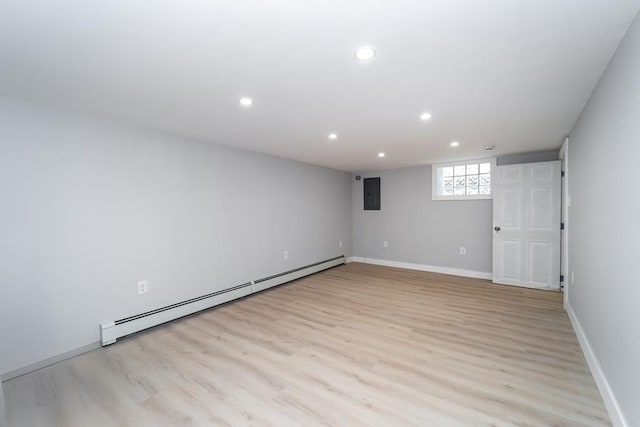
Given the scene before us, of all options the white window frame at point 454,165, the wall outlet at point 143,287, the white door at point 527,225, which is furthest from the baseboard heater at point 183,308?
the white door at point 527,225

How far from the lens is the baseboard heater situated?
2.73m

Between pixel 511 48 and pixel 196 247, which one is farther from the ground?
pixel 511 48

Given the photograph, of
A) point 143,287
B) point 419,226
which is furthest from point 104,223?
point 419,226

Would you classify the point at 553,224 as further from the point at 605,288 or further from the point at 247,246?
the point at 247,246

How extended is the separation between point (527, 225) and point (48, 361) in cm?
602

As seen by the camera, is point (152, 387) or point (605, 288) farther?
point (152, 387)

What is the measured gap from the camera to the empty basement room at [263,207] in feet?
4.75

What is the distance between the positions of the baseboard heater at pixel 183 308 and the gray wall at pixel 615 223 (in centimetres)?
371

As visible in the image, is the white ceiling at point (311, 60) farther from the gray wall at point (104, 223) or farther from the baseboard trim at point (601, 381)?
the baseboard trim at point (601, 381)

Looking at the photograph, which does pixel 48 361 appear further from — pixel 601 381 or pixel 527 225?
pixel 527 225

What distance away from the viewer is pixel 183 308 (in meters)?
3.34

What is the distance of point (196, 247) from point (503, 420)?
3.31 metres

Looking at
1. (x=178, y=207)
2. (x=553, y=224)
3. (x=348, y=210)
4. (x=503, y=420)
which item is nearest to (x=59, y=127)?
(x=178, y=207)

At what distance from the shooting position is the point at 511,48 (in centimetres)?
158
